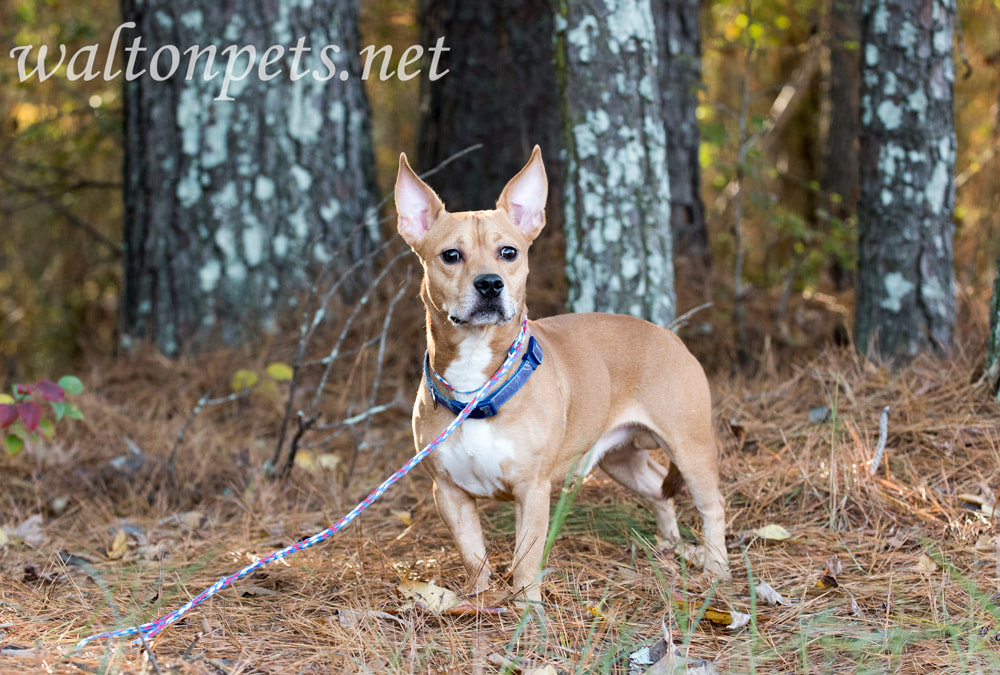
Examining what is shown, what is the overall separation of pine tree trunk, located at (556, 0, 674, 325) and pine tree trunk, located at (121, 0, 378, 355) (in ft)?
6.10

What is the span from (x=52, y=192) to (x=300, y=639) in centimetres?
668

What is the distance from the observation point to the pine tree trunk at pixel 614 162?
4.45m

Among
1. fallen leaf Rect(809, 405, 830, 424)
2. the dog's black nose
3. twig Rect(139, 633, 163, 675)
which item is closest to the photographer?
twig Rect(139, 633, 163, 675)

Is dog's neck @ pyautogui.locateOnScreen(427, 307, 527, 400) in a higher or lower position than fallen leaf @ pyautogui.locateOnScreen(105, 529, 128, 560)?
higher

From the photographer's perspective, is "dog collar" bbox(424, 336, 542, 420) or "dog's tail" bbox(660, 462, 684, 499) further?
"dog's tail" bbox(660, 462, 684, 499)

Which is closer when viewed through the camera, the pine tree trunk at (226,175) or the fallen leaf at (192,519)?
the fallen leaf at (192,519)

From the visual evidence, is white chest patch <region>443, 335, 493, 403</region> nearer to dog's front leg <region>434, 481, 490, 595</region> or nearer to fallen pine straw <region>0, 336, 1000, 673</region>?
dog's front leg <region>434, 481, 490, 595</region>

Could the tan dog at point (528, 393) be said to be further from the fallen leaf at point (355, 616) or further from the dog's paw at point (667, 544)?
the fallen leaf at point (355, 616)

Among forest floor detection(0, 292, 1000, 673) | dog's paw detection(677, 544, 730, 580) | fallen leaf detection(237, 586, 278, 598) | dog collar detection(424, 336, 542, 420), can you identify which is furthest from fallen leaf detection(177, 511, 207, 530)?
dog's paw detection(677, 544, 730, 580)

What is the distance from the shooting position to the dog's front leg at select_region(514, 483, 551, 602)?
3.26m

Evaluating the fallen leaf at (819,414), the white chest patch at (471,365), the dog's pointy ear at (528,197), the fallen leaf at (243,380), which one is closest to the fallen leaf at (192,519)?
the fallen leaf at (243,380)

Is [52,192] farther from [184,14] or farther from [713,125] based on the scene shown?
[713,125]

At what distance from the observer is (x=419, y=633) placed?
3025 millimetres

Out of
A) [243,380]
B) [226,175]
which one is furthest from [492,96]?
[243,380]
